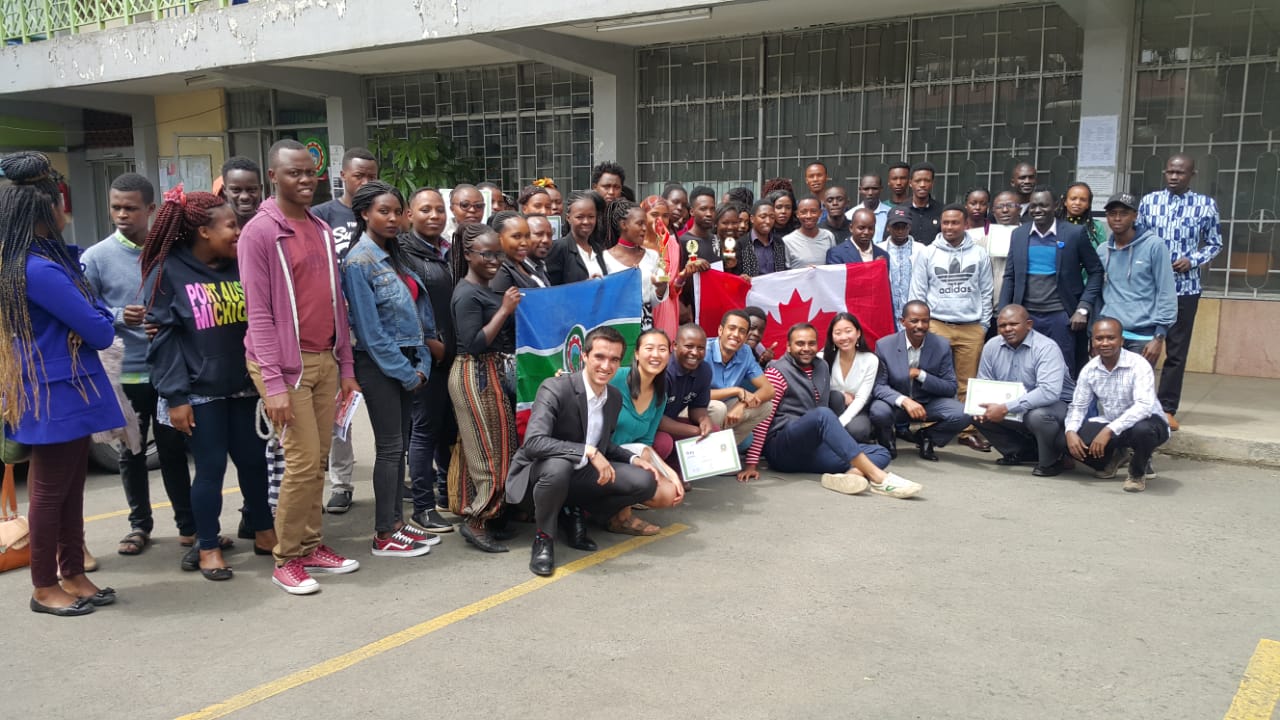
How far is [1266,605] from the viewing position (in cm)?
406

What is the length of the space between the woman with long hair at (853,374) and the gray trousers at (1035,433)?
2.59 ft

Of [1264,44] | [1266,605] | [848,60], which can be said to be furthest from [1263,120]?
[1266,605]

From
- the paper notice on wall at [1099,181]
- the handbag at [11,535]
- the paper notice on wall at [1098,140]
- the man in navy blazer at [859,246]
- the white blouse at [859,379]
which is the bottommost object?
the handbag at [11,535]

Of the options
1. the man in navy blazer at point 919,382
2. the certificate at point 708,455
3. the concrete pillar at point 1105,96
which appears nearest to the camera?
the certificate at point 708,455

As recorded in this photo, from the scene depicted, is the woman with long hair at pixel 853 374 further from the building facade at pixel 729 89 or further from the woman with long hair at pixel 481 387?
the building facade at pixel 729 89

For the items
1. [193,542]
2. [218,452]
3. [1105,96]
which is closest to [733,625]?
[218,452]

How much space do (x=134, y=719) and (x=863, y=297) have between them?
220 inches

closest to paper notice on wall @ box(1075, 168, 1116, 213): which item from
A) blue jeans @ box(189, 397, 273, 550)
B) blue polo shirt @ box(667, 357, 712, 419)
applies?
blue polo shirt @ box(667, 357, 712, 419)

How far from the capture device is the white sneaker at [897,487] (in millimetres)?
5656

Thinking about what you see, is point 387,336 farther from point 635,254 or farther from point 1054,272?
point 1054,272

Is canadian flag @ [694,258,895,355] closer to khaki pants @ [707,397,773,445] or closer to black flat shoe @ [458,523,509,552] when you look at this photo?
khaki pants @ [707,397,773,445]

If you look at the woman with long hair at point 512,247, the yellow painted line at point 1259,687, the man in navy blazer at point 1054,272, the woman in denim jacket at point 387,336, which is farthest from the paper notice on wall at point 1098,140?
the woman in denim jacket at point 387,336

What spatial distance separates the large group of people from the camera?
404cm

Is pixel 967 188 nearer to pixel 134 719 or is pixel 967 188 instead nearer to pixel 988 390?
pixel 988 390
